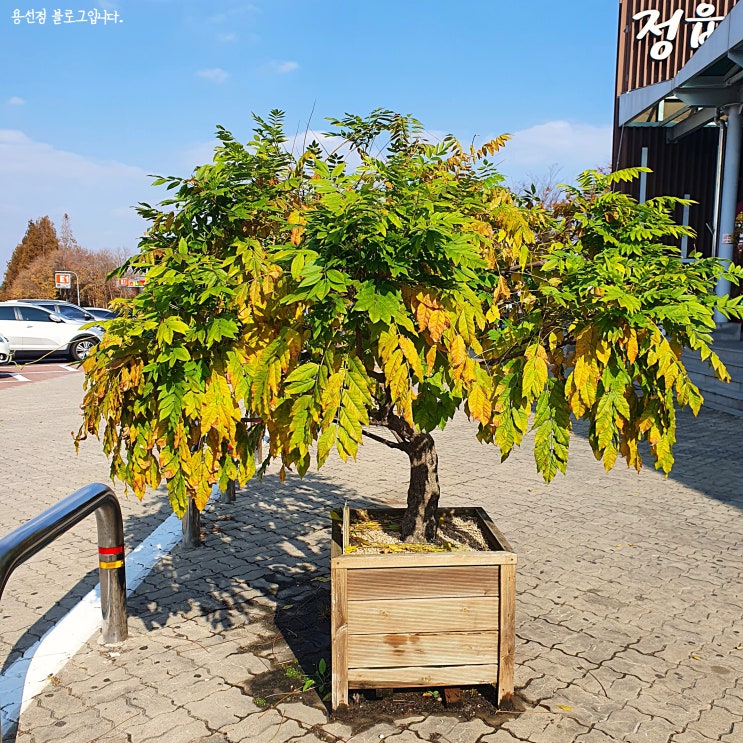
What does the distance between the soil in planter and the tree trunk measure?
8cm

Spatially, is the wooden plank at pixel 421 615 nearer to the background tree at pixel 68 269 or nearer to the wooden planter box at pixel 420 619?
the wooden planter box at pixel 420 619

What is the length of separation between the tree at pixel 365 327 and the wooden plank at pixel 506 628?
0.69 meters

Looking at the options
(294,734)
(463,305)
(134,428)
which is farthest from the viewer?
(294,734)

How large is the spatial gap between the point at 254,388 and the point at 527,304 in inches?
53.9

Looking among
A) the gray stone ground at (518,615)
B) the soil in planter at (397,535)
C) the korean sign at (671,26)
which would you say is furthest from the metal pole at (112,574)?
the korean sign at (671,26)

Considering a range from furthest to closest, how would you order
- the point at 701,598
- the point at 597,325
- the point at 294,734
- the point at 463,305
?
the point at 701,598 → the point at 294,734 → the point at 597,325 → the point at 463,305

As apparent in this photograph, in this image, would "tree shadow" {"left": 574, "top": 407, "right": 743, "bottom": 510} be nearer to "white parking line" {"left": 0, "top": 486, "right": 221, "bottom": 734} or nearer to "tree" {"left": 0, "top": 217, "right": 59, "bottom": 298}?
"white parking line" {"left": 0, "top": 486, "right": 221, "bottom": 734}

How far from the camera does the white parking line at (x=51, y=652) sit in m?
3.49

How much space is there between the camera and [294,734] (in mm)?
3189

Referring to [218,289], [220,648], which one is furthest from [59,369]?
[218,289]

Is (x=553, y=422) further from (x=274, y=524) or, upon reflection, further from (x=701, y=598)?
(x=274, y=524)

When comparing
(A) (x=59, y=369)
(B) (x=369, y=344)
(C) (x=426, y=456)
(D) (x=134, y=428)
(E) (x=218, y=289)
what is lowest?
Result: (A) (x=59, y=369)

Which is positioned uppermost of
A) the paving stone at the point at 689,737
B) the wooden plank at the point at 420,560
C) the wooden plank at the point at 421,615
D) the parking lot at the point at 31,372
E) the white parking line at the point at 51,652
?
the wooden plank at the point at 420,560

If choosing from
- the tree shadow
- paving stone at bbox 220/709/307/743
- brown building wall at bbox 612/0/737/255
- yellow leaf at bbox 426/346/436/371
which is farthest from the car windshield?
yellow leaf at bbox 426/346/436/371
